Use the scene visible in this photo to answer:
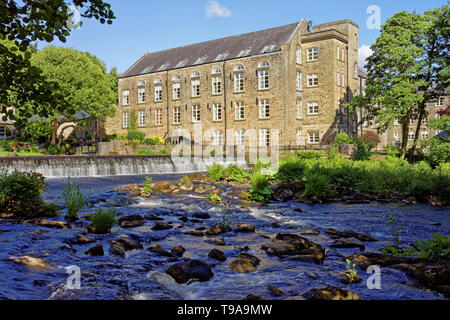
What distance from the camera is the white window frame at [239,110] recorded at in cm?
4209

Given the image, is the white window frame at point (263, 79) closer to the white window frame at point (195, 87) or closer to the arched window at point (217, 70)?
the arched window at point (217, 70)

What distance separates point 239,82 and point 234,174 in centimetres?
2527

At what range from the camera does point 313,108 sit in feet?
139

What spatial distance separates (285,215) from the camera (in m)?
10.9

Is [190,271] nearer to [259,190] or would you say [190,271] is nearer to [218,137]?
[259,190]

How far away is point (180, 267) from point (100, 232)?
3.14m

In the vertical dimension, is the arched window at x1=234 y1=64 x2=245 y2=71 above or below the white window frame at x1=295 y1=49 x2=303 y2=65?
below

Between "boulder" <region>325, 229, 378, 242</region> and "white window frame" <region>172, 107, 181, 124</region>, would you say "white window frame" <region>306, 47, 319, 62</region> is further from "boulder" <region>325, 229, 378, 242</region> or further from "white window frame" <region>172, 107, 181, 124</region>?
"boulder" <region>325, 229, 378, 242</region>

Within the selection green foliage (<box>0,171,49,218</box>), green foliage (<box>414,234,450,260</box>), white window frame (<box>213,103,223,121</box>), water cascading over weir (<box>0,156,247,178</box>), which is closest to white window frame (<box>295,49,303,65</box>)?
white window frame (<box>213,103,223,121</box>)

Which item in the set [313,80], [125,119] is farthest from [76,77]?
[313,80]

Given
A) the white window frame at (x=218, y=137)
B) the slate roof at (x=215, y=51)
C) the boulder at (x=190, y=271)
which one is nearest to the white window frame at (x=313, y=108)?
the slate roof at (x=215, y=51)

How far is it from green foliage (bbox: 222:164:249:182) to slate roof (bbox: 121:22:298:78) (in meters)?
23.9

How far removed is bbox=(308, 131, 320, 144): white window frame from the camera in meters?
41.9

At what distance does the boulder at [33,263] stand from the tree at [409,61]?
86.9 feet
